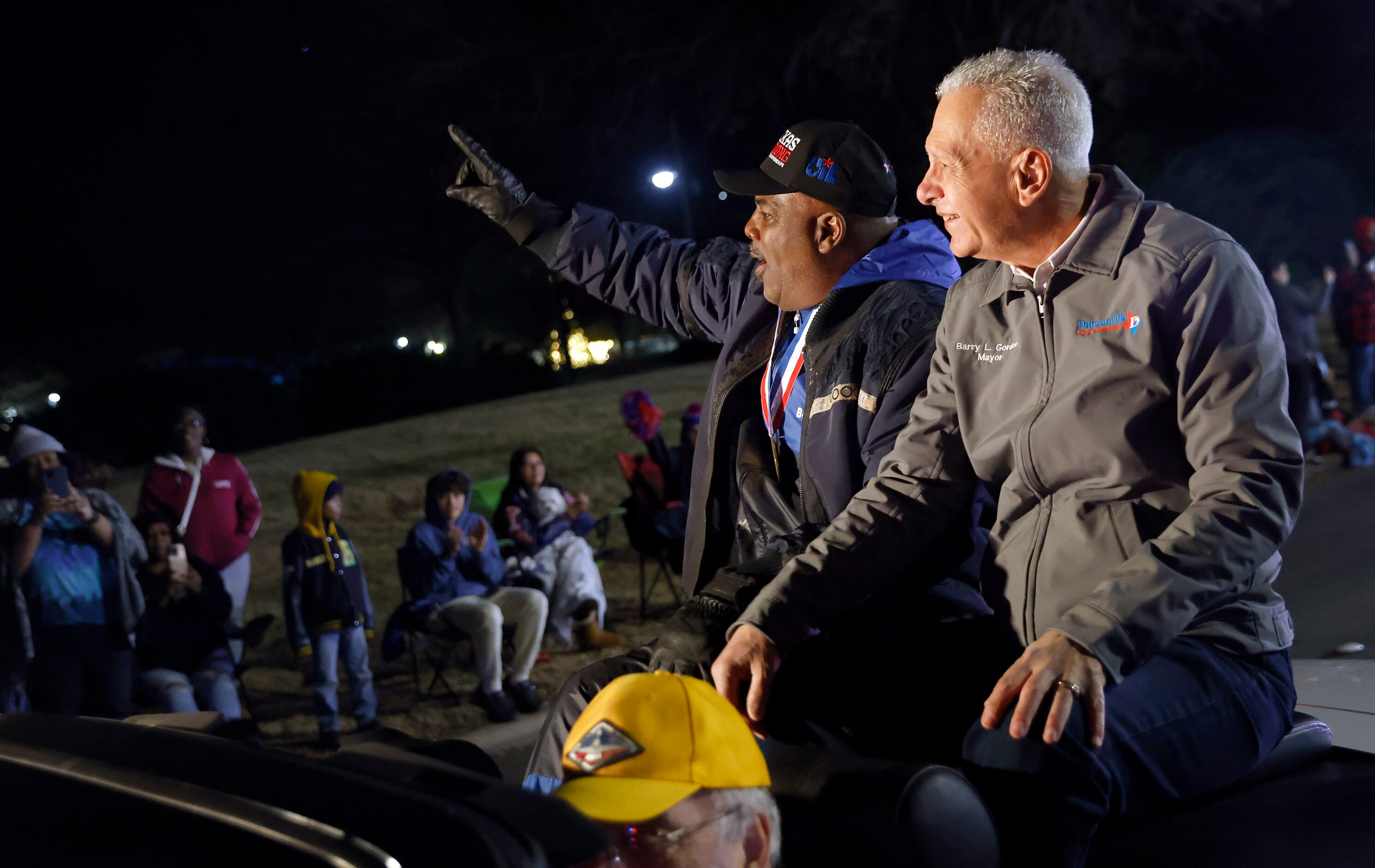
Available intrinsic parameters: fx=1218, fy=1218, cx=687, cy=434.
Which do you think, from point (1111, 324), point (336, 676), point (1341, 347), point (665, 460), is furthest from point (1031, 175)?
point (1341, 347)

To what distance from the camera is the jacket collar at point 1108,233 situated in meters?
2.03

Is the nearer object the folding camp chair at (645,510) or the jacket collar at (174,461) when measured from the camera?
the jacket collar at (174,461)

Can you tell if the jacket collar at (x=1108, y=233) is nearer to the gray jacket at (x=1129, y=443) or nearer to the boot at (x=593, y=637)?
the gray jacket at (x=1129, y=443)

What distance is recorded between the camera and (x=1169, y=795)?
6.05 ft

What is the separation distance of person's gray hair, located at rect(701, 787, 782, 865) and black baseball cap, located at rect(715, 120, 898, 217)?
5.96ft

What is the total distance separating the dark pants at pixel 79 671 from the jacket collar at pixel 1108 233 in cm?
550

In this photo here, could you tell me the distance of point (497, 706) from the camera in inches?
278

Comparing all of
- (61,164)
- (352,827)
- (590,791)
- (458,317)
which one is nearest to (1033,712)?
(590,791)

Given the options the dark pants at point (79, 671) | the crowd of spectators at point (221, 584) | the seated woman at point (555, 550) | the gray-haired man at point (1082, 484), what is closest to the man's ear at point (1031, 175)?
the gray-haired man at point (1082, 484)

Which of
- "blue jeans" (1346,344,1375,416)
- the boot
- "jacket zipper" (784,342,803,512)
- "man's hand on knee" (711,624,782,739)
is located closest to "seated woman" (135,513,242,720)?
the boot

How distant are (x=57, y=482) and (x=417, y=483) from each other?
6.79 m

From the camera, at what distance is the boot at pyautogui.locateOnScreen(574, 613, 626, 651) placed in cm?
845

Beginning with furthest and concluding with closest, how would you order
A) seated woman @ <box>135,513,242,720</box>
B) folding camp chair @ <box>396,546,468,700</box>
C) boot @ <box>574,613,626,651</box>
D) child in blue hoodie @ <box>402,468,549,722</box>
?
boot @ <box>574,613,626,651</box>, folding camp chair @ <box>396,546,468,700</box>, child in blue hoodie @ <box>402,468,549,722</box>, seated woman @ <box>135,513,242,720</box>

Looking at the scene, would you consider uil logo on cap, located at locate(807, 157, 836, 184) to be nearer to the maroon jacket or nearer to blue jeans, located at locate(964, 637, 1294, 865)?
blue jeans, located at locate(964, 637, 1294, 865)
